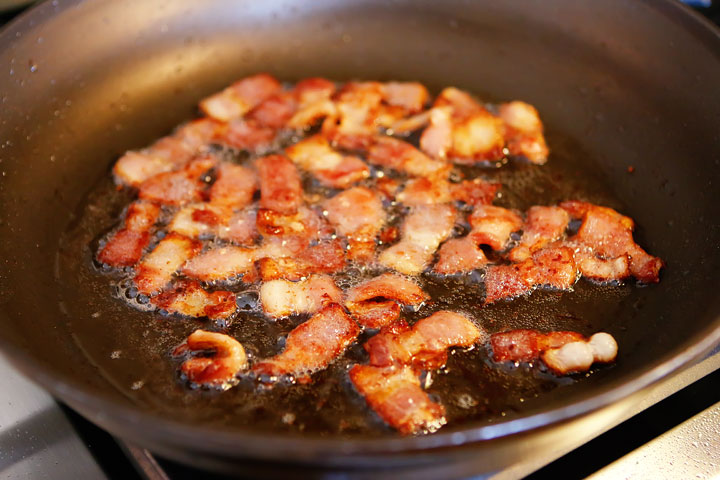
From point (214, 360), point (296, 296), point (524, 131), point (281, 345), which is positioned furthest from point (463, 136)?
point (214, 360)

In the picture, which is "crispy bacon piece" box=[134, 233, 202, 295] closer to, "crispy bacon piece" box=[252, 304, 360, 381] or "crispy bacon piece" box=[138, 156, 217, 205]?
"crispy bacon piece" box=[138, 156, 217, 205]

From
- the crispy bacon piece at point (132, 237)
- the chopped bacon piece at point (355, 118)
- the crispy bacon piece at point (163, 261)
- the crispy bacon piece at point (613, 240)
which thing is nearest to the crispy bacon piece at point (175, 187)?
the crispy bacon piece at point (132, 237)

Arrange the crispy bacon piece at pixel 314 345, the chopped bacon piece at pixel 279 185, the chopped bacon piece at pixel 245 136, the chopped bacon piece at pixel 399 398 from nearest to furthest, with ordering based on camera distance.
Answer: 1. the chopped bacon piece at pixel 399 398
2. the crispy bacon piece at pixel 314 345
3. the chopped bacon piece at pixel 279 185
4. the chopped bacon piece at pixel 245 136

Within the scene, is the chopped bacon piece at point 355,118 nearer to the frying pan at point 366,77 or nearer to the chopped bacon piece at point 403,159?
the chopped bacon piece at point 403,159

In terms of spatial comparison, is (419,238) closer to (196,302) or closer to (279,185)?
(279,185)

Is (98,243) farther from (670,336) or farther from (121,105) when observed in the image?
(670,336)

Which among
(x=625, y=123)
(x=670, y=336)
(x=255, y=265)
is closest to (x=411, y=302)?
(x=255, y=265)
